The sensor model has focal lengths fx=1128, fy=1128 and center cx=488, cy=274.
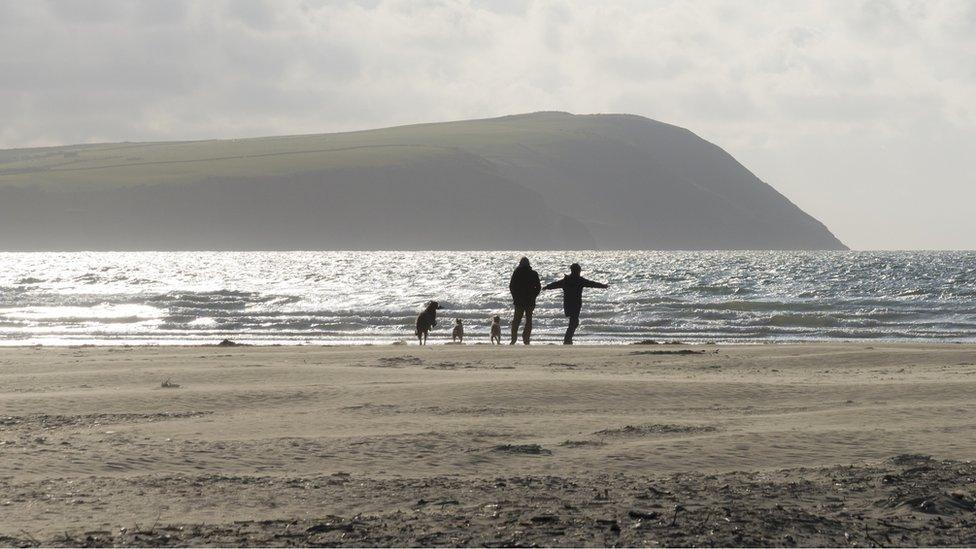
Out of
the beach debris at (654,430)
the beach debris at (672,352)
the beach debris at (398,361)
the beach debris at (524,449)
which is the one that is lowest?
the beach debris at (524,449)

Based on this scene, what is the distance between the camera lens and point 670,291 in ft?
163

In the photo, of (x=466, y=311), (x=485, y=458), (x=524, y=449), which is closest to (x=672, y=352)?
(x=524, y=449)

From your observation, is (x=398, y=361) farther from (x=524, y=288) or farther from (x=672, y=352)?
(x=524, y=288)

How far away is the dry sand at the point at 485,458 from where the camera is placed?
16.1 feet

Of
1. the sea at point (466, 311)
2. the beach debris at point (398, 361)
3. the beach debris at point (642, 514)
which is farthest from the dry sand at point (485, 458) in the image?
the sea at point (466, 311)

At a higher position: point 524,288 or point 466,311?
point 524,288

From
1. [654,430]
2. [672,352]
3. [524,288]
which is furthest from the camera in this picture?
[524,288]

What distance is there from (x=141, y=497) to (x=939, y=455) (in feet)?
14.7

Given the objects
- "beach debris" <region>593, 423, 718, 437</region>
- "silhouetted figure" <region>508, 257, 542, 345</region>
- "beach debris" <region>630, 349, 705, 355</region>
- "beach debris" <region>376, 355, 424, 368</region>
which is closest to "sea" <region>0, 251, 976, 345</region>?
"silhouetted figure" <region>508, 257, 542, 345</region>

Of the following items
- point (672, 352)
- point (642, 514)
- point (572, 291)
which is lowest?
point (642, 514)

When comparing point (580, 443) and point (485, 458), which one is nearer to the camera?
point (485, 458)

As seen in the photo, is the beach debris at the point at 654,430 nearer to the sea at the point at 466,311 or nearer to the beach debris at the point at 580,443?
the beach debris at the point at 580,443

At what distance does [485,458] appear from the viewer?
6.59 meters

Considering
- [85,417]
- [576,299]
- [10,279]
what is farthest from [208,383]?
[10,279]
